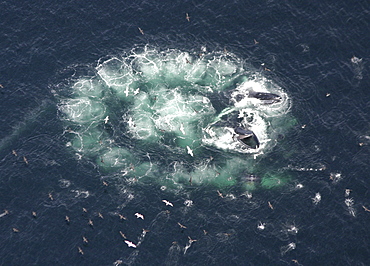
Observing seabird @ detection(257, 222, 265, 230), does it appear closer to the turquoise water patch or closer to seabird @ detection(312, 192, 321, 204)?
the turquoise water patch

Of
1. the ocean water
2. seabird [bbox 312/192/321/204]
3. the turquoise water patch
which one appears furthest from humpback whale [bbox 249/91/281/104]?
seabird [bbox 312/192/321/204]

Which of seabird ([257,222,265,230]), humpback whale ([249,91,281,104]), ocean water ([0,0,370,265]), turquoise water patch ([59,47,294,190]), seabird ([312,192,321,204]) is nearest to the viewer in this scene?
ocean water ([0,0,370,265])

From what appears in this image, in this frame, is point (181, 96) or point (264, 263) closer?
point (264, 263)

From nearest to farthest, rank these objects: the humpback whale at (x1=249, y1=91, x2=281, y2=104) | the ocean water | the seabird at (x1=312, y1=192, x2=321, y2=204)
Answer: the ocean water → the seabird at (x1=312, y1=192, x2=321, y2=204) → the humpback whale at (x1=249, y1=91, x2=281, y2=104)

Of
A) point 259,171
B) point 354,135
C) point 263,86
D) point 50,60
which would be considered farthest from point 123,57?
point 354,135

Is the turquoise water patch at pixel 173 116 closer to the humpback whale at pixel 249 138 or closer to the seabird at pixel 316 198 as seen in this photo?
the humpback whale at pixel 249 138

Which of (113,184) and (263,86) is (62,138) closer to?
(113,184)

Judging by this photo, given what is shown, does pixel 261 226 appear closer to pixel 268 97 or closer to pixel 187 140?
pixel 187 140

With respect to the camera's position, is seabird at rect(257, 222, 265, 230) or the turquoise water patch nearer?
seabird at rect(257, 222, 265, 230)

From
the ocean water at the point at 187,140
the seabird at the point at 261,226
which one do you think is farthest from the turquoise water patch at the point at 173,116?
the seabird at the point at 261,226
